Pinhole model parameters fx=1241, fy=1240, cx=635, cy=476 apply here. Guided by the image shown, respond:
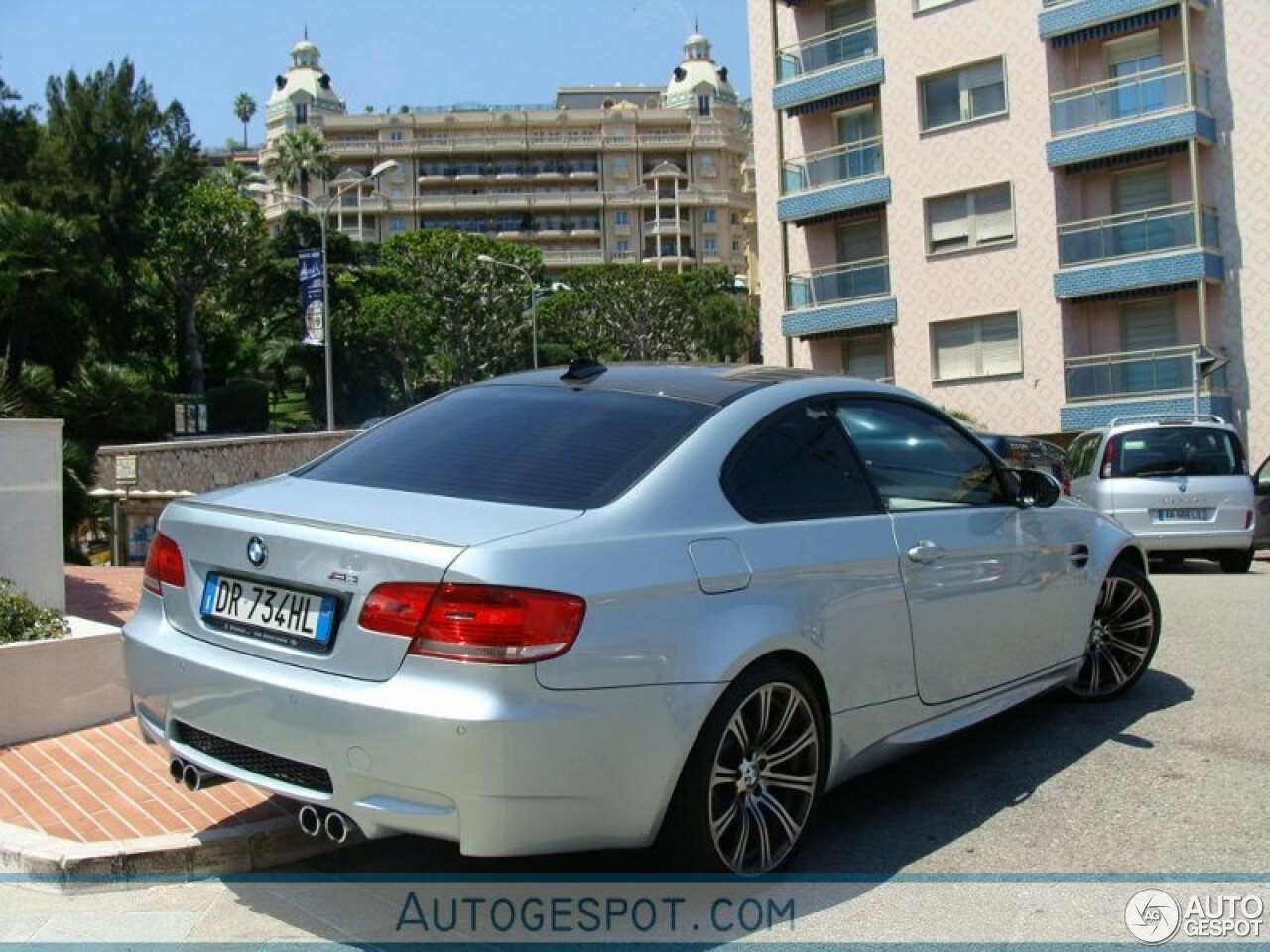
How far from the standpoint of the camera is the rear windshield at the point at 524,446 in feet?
12.2

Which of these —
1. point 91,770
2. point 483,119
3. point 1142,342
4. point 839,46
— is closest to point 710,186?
point 483,119

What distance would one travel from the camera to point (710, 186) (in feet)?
353

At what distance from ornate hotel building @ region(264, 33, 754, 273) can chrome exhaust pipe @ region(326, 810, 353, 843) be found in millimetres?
100468

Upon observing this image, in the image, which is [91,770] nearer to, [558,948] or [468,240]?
[558,948]

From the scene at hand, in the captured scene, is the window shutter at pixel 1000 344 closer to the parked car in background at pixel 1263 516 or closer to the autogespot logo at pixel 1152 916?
the parked car in background at pixel 1263 516

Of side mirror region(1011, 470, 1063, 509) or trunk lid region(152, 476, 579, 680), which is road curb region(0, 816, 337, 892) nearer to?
trunk lid region(152, 476, 579, 680)

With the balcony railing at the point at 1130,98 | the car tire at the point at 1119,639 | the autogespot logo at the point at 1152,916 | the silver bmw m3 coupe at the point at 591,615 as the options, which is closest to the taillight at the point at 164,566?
the silver bmw m3 coupe at the point at 591,615

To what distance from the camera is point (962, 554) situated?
179 inches

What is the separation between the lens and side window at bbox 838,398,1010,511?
4547 mm

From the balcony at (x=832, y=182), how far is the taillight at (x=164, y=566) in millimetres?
31018

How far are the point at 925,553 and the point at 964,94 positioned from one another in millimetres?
30356

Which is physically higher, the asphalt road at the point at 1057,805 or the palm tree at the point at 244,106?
the palm tree at the point at 244,106

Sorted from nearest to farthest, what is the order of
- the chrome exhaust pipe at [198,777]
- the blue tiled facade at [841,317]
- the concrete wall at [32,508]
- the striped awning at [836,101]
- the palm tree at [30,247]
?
1. the chrome exhaust pipe at [198,777]
2. the concrete wall at [32,508]
3. the palm tree at [30,247]
4. the blue tiled facade at [841,317]
5. the striped awning at [836,101]

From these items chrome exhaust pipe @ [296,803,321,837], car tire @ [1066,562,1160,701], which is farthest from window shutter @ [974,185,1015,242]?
chrome exhaust pipe @ [296,803,321,837]
